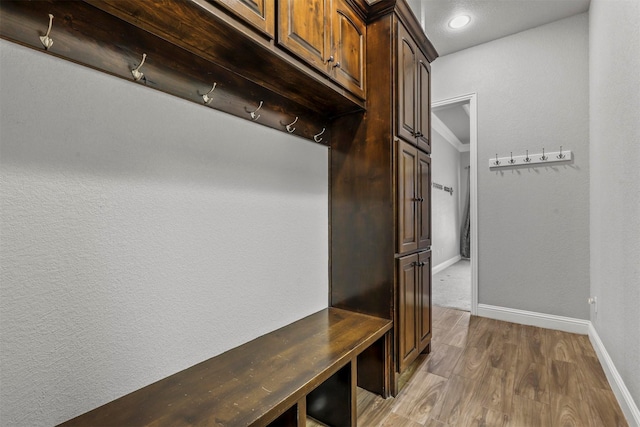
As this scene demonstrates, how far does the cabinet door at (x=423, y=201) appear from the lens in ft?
6.56

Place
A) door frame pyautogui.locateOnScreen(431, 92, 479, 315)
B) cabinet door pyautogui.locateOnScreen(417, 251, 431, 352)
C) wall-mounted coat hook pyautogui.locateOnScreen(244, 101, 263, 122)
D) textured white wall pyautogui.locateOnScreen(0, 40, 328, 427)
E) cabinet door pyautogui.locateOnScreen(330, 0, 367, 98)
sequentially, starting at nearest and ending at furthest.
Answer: textured white wall pyautogui.locateOnScreen(0, 40, 328, 427) < wall-mounted coat hook pyautogui.locateOnScreen(244, 101, 263, 122) < cabinet door pyautogui.locateOnScreen(330, 0, 367, 98) < cabinet door pyautogui.locateOnScreen(417, 251, 431, 352) < door frame pyautogui.locateOnScreen(431, 92, 479, 315)

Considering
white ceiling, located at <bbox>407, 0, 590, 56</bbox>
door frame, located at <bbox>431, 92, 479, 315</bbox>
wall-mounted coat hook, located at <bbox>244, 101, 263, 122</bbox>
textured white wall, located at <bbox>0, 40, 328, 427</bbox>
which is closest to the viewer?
textured white wall, located at <bbox>0, 40, 328, 427</bbox>

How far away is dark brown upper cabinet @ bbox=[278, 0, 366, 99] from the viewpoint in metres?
1.20

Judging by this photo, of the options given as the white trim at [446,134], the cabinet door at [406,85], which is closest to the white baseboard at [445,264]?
the white trim at [446,134]

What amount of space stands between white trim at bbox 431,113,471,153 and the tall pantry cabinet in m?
3.10

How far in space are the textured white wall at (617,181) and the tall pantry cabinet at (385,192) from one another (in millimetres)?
1015

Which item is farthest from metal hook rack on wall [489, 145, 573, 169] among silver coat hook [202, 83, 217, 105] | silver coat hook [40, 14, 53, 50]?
silver coat hook [40, 14, 53, 50]

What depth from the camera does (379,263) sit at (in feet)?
5.57

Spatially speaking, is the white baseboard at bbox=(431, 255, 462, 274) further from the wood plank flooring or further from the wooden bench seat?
the wooden bench seat

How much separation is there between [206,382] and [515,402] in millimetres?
1650

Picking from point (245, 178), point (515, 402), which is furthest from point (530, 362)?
point (245, 178)

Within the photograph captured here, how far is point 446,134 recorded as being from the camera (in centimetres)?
554


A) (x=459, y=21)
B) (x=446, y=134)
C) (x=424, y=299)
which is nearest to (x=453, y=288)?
(x=424, y=299)

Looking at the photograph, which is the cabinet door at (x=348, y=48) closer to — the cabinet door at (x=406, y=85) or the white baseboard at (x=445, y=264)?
the cabinet door at (x=406, y=85)
